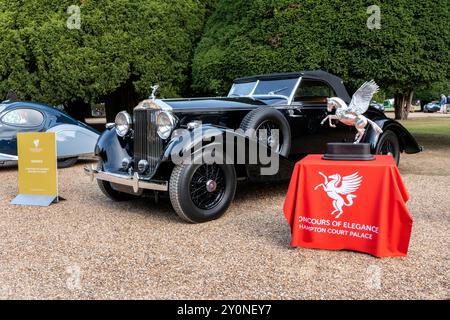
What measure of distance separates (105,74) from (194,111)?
7769 mm

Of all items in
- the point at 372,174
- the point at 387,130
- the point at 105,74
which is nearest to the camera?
the point at 372,174

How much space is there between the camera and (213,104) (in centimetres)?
556

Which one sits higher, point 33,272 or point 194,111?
point 194,111

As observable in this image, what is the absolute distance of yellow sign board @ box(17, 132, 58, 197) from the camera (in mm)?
5813

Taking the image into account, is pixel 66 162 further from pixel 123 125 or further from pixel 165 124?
pixel 165 124

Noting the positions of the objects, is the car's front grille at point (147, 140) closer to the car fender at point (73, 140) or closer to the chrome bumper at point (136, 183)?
the chrome bumper at point (136, 183)

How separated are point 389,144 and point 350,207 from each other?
416 centimetres

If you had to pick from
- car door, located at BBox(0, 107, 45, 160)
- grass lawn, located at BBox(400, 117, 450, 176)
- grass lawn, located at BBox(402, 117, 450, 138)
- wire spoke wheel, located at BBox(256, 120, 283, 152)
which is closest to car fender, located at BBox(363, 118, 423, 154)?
grass lawn, located at BBox(400, 117, 450, 176)

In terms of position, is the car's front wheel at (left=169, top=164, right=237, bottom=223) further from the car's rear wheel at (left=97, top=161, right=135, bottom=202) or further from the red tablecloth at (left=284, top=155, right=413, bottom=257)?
the car's rear wheel at (left=97, top=161, right=135, bottom=202)

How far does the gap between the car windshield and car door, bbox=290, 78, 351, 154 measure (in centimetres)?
14

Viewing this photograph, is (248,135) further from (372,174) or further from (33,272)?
(33,272)

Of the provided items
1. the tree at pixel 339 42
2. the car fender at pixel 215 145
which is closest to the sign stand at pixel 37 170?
the car fender at pixel 215 145
